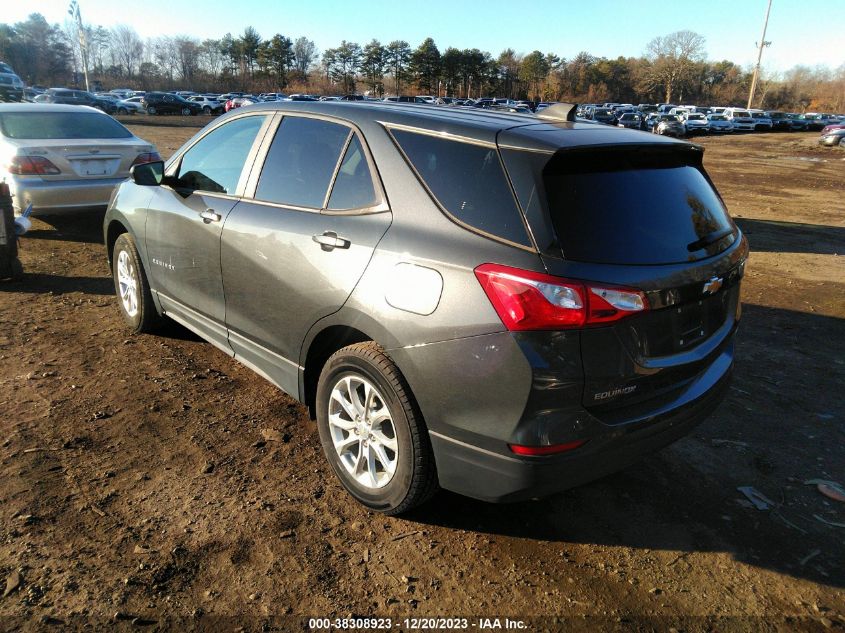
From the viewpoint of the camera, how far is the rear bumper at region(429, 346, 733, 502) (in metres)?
2.32

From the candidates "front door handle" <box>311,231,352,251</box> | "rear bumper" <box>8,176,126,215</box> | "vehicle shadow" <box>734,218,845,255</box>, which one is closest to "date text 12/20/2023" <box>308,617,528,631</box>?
"front door handle" <box>311,231,352,251</box>

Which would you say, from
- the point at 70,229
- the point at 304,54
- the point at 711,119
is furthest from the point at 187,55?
the point at 70,229

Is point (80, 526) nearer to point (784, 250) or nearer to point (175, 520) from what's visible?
point (175, 520)

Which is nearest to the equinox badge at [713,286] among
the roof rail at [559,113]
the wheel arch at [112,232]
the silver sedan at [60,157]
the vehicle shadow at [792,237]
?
the roof rail at [559,113]

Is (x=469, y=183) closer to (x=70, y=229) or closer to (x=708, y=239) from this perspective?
(x=708, y=239)

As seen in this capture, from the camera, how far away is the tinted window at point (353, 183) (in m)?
2.89

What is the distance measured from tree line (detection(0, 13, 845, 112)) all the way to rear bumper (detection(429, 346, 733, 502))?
3466 inches

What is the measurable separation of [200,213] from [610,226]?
2.65 metres

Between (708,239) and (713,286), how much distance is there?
0.23 m

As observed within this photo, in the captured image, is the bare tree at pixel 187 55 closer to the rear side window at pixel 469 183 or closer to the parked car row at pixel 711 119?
the parked car row at pixel 711 119

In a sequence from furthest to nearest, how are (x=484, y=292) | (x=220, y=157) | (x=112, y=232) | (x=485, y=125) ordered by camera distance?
(x=112, y=232) → (x=220, y=157) → (x=485, y=125) → (x=484, y=292)

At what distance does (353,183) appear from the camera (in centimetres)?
298

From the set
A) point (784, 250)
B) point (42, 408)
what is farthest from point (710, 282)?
point (784, 250)

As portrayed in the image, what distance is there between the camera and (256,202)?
3480 millimetres
